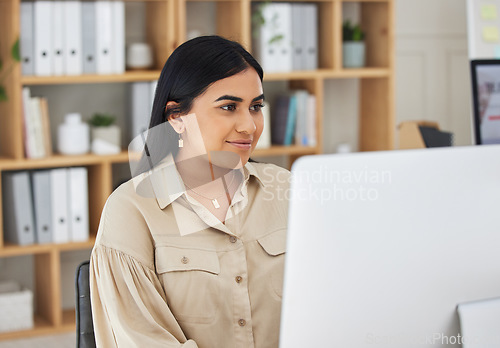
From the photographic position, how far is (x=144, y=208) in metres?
1.33

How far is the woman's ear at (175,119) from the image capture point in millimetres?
1419

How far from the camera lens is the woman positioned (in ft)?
4.10

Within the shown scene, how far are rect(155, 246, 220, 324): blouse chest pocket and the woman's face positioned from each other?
0.76 feet

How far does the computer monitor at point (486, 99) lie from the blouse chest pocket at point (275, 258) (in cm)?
103

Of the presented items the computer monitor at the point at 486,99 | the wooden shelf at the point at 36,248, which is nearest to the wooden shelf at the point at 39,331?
the wooden shelf at the point at 36,248

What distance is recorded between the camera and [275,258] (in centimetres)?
138

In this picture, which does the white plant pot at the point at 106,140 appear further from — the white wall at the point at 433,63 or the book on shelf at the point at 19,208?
the white wall at the point at 433,63

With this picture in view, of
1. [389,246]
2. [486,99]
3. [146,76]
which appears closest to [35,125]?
[146,76]

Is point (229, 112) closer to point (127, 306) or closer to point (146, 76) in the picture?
point (127, 306)

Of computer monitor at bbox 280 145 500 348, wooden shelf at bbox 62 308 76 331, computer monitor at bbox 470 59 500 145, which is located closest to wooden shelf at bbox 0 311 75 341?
wooden shelf at bbox 62 308 76 331

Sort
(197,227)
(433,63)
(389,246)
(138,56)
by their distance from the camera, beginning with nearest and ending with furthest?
(389,246) < (197,227) < (138,56) < (433,63)

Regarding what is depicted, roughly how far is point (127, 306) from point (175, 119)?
409mm

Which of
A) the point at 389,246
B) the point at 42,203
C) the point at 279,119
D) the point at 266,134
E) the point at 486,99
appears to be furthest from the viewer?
the point at 279,119

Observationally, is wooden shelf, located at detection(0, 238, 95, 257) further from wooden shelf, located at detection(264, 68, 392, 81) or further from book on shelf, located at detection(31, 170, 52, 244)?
wooden shelf, located at detection(264, 68, 392, 81)
